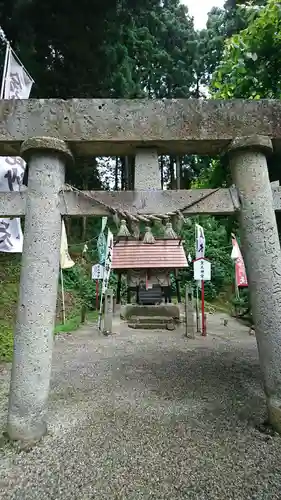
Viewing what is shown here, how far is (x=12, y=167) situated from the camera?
566 cm

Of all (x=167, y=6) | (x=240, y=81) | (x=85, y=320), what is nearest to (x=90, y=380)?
(x=240, y=81)

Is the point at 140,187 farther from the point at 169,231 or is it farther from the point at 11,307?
the point at 11,307

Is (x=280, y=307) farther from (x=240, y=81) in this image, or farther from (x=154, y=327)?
(x=154, y=327)

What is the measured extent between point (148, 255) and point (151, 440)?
20.4 feet

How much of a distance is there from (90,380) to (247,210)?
11.0 ft

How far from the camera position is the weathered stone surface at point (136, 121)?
3018 millimetres

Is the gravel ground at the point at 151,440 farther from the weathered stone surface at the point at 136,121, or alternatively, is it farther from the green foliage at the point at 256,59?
the green foliage at the point at 256,59

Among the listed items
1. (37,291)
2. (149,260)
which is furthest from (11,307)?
(37,291)

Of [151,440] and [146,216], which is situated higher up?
[146,216]

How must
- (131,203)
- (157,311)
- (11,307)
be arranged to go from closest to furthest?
(131,203)
(11,307)
(157,311)

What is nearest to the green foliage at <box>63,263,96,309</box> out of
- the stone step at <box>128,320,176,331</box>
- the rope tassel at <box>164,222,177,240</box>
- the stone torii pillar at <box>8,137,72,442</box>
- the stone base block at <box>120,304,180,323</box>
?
the stone base block at <box>120,304,180,323</box>

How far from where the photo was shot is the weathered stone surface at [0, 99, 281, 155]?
3.02 metres

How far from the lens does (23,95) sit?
257 inches

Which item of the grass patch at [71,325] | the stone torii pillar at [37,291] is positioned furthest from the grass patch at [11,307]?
the stone torii pillar at [37,291]
